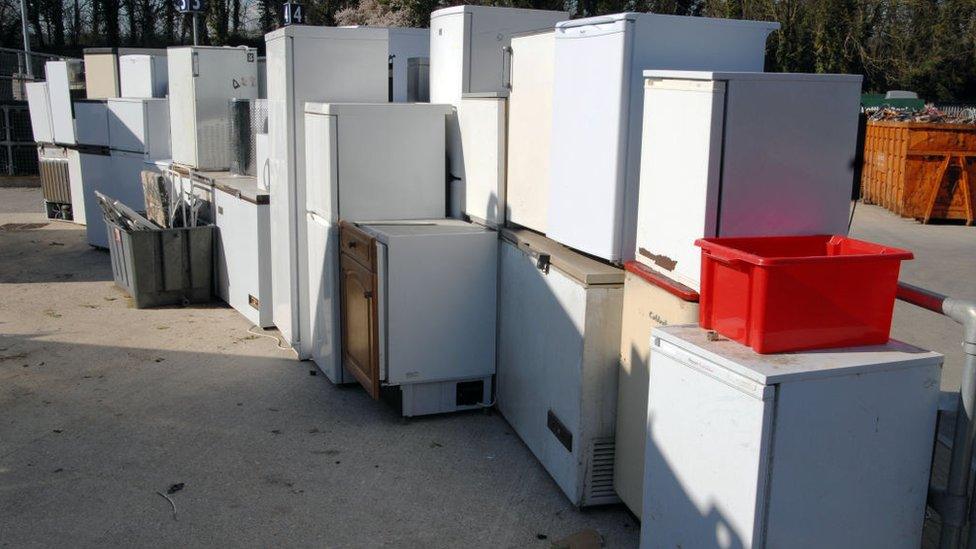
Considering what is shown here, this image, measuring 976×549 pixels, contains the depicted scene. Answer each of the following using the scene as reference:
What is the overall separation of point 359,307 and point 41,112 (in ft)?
26.2

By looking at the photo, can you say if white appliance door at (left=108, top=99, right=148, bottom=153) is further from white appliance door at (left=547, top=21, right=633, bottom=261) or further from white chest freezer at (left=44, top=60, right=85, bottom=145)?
white appliance door at (left=547, top=21, right=633, bottom=261)

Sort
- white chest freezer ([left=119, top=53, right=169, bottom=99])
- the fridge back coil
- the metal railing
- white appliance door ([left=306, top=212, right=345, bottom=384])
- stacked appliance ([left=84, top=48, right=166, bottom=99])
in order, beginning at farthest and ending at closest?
1. stacked appliance ([left=84, top=48, right=166, bottom=99])
2. white chest freezer ([left=119, top=53, right=169, bottom=99])
3. the fridge back coil
4. white appliance door ([left=306, top=212, right=345, bottom=384])
5. the metal railing

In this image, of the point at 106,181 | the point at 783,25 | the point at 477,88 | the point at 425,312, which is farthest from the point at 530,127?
the point at 783,25

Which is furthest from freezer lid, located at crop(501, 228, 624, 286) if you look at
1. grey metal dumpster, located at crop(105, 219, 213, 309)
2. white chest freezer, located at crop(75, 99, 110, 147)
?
white chest freezer, located at crop(75, 99, 110, 147)

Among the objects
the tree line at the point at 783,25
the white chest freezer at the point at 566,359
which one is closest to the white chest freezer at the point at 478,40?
the white chest freezer at the point at 566,359

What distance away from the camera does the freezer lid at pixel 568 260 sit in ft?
12.5

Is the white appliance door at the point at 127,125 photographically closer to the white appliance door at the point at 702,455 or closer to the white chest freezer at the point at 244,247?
the white chest freezer at the point at 244,247

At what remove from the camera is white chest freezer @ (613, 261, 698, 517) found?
3.44 m

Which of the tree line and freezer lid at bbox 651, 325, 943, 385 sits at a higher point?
the tree line

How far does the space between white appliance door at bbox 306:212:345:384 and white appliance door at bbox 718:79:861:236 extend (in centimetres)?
279

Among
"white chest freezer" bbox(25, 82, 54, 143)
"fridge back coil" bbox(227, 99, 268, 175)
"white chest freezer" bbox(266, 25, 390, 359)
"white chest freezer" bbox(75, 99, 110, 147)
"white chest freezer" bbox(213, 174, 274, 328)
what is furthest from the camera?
"white chest freezer" bbox(25, 82, 54, 143)

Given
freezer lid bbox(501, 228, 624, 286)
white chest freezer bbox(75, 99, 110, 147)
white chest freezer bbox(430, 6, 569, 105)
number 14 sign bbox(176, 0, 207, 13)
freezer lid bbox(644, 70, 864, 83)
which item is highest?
number 14 sign bbox(176, 0, 207, 13)

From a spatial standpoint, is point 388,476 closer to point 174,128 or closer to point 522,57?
point 522,57

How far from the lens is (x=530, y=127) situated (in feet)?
14.7
